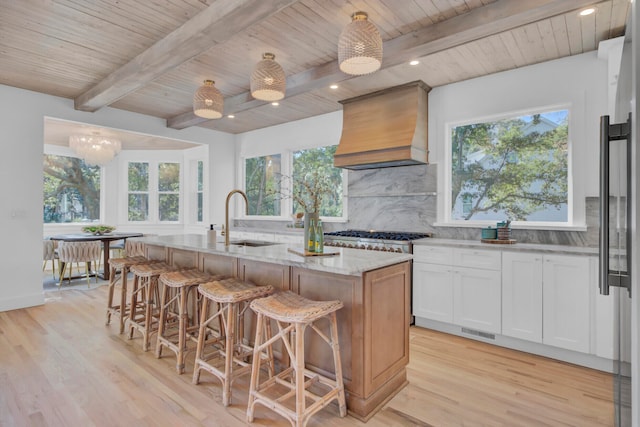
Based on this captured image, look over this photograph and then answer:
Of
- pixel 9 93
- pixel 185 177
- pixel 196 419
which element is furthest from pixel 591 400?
pixel 185 177

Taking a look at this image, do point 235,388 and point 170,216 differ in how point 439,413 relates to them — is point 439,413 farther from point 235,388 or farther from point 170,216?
point 170,216

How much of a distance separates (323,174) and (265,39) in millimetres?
2551

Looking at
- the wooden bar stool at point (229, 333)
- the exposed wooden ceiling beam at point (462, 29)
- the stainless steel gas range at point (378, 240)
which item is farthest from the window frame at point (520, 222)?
the wooden bar stool at point (229, 333)

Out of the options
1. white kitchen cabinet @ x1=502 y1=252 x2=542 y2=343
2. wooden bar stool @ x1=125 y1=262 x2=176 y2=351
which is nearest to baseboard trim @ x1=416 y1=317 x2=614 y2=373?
white kitchen cabinet @ x1=502 y1=252 x2=542 y2=343

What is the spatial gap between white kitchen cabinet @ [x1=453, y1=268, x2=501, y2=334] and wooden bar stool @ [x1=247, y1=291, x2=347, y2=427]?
1.72 metres

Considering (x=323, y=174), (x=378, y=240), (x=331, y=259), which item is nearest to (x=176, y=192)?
(x=323, y=174)

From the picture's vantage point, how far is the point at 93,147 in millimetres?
5406

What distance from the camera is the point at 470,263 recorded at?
10.6ft

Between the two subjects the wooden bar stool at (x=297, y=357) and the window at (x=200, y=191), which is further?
the window at (x=200, y=191)

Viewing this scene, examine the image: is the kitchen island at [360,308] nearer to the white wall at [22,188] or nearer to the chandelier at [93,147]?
the white wall at [22,188]

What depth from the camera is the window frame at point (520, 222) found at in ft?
10.4

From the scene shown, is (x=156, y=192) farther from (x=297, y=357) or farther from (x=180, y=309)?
(x=297, y=357)

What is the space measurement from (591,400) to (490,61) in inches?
117

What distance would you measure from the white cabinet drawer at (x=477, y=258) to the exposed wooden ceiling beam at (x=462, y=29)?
73.1 inches
